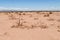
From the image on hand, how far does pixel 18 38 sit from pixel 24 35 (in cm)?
50

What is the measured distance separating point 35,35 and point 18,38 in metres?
0.80

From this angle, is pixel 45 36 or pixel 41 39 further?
pixel 45 36

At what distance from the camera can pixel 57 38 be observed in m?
5.88

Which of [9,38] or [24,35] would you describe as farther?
[24,35]

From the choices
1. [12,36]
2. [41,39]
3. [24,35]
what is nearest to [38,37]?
[41,39]

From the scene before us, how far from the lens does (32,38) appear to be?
19.2 ft

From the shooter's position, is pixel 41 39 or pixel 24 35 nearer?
pixel 41 39

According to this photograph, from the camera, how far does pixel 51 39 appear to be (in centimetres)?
573

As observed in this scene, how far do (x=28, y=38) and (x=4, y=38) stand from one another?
935 millimetres

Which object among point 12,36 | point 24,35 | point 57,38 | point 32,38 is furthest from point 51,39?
point 12,36

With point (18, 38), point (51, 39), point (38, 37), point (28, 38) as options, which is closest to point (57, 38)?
point (51, 39)

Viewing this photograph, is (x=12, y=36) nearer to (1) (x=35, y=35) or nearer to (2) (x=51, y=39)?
(1) (x=35, y=35)

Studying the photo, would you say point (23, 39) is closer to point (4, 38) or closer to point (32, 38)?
point (32, 38)

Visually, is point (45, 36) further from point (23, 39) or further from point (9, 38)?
point (9, 38)
